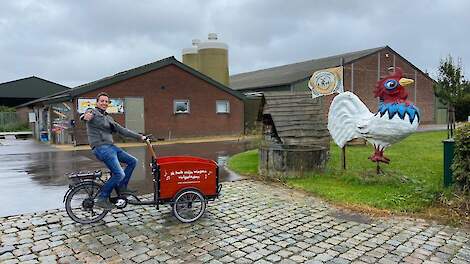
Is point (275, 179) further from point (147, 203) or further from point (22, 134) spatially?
point (22, 134)

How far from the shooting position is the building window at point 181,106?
23097mm

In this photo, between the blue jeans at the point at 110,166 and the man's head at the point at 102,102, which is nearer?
the blue jeans at the point at 110,166

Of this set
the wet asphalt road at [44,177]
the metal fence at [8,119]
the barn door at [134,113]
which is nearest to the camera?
the wet asphalt road at [44,177]

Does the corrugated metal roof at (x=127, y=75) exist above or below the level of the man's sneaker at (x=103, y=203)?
above

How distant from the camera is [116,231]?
17.5 feet

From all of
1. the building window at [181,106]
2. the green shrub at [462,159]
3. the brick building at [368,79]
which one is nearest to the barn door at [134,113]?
the building window at [181,106]

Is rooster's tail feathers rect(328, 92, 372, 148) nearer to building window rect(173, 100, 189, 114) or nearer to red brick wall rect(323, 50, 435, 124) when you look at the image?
building window rect(173, 100, 189, 114)

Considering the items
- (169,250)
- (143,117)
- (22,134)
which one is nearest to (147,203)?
(169,250)

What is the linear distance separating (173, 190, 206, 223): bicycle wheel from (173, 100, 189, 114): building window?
1752 cm

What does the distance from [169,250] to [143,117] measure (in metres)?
17.9

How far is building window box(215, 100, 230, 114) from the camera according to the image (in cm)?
2489

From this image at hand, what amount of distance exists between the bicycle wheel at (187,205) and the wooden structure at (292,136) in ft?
11.0

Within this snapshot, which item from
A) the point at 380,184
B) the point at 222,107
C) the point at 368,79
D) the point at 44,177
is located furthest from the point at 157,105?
the point at 368,79

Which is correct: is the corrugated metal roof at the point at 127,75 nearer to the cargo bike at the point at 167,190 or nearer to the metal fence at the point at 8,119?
the metal fence at the point at 8,119
